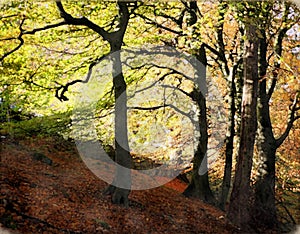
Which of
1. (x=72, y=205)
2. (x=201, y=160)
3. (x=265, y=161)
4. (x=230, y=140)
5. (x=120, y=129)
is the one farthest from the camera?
(x=201, y=160)

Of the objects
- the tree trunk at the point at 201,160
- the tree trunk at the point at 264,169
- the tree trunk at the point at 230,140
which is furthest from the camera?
the tree trunk at the point at 201,160

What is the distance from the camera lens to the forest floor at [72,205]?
7.63 metres

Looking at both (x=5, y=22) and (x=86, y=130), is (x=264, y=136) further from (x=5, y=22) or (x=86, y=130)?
(x=5, y=22)

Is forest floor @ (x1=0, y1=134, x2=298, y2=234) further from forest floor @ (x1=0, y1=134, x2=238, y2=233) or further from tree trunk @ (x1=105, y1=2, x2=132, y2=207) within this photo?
tree trunk @ (x1=105, y1=2, x2=132, y2=207)

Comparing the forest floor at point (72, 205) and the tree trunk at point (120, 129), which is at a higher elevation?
the tree trunk at point (120, 129)

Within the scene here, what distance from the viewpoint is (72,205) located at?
899 centimetres

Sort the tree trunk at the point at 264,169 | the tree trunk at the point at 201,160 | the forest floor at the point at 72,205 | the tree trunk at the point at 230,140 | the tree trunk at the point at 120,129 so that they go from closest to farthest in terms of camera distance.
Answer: the forest floor at the point at 72,205, the tree trunk at the point at 120,129, the tree trunk at the point at 264,169, the tree trunk at the point at 230,140, the tree trunk at the point at 201,160

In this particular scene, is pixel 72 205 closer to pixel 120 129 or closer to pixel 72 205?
pixel 72 205

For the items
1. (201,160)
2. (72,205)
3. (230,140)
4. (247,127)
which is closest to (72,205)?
(72,205)

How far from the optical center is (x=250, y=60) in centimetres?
1027

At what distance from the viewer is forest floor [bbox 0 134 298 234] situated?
300 inches

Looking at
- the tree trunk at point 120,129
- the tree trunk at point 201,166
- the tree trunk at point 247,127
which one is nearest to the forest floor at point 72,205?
the tree trunk at point 120,129

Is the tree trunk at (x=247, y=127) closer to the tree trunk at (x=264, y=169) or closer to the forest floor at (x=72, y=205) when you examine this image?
the forest floor at (x=72, y=205)

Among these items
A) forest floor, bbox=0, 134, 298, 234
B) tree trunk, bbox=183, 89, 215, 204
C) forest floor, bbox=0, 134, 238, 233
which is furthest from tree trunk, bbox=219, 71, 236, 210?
forest floor, bbox=0, 134, 238, 233
